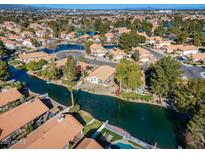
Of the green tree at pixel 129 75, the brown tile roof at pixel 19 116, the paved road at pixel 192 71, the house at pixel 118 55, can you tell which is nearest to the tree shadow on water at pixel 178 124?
the green tree at pixel 129 75

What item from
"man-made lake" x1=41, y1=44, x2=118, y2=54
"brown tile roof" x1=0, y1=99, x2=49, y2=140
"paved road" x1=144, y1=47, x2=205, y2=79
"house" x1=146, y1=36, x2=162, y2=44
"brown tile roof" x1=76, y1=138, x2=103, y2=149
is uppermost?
"brown tile roof" x1=76, y1=138, x2=103, y2=149

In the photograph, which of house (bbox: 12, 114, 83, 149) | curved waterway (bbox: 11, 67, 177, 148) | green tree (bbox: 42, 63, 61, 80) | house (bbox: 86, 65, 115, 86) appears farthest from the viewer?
green tree (bbox: 42, 63, 61, 80)

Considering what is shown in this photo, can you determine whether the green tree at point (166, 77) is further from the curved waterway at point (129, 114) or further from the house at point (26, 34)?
the house at point (26, 34)

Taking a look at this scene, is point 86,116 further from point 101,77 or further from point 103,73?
point 103,73

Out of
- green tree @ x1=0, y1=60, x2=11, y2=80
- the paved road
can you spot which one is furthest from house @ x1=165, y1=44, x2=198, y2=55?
green tree @ x1=0, y1=60, x2=11, y2=80

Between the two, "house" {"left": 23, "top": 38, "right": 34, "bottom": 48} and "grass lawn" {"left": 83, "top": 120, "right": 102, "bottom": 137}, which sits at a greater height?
"grass lawn" {"left": 83, "top": 120, "right": 102, "bottom": 137}

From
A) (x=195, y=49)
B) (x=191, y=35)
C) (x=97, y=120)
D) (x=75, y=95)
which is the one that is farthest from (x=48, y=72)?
(x=191, y=35)

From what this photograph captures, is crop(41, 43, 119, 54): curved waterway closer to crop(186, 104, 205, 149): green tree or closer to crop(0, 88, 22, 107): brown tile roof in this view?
crop(0, 88, 22, 107): brown tile roof
